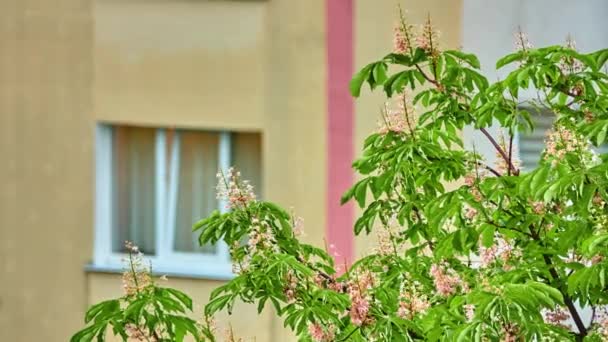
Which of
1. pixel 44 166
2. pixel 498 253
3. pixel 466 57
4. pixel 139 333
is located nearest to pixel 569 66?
pixel 466 57

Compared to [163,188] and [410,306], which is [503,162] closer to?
[410,306]

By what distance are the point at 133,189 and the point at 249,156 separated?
4.11 ft

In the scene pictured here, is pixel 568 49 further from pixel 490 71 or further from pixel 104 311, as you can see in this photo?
pixel 490 71

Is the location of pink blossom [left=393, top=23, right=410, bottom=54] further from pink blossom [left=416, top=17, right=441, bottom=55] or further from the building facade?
the building facade

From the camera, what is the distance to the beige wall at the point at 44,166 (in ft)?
49.2

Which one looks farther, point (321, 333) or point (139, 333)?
point (139, 333)

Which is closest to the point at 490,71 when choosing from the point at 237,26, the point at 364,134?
the point at 364,134

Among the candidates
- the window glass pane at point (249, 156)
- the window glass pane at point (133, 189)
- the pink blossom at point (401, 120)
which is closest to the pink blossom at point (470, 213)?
the pink blossom at point (401, 120)

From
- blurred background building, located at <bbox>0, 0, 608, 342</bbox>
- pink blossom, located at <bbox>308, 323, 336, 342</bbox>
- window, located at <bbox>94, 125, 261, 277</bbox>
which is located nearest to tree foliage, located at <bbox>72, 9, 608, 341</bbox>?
pink blossom, located at <bbox>308, 323, 336, 342</bbox>

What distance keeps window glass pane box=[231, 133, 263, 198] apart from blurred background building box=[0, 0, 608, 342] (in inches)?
0.6

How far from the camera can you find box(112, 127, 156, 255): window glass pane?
15180mm

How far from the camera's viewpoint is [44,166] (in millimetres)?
15312

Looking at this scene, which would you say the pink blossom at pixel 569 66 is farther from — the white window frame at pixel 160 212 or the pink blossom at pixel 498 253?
the white window frame at pixel 160 212

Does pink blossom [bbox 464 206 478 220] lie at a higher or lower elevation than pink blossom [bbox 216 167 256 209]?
lower
